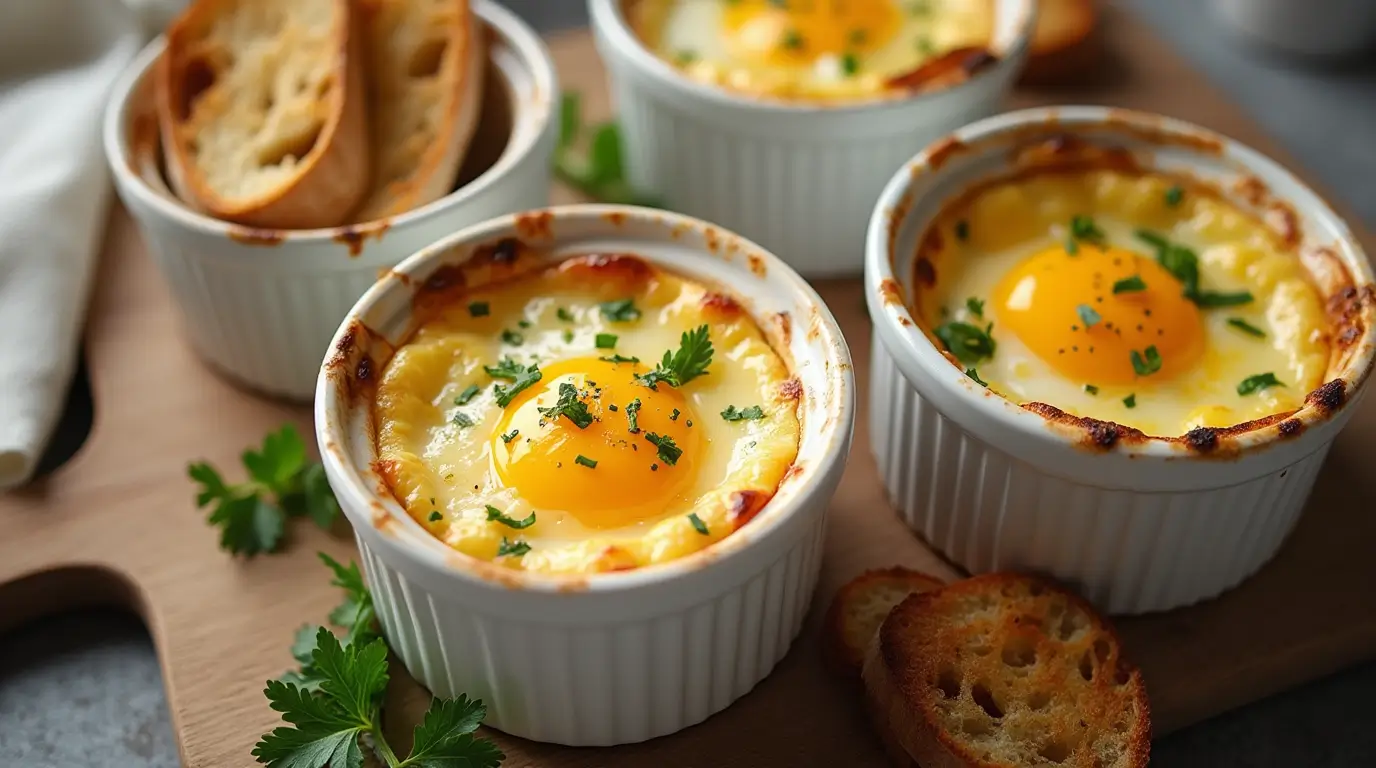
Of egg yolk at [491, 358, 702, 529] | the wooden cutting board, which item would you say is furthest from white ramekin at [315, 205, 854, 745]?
egg yolk at [491, 358, 702, 529]

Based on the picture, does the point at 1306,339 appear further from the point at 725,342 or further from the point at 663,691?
the point at 663,691

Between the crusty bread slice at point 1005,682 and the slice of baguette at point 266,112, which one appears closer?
the crusty bread slice at point 1005,682

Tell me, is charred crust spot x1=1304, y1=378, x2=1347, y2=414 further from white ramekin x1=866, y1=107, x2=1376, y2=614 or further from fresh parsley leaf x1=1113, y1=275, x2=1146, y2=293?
fresh parsley leaf x1=1113, y1=275, x2=1146, y2=293

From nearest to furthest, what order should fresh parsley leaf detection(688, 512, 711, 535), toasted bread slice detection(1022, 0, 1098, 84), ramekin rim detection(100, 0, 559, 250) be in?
fresh parsley leaf detection(688, 512, 711, 535) → ramekin rim detection(100, 0, 559, 250) → toasted bread slice detection(1022, 0, 1098, 84)

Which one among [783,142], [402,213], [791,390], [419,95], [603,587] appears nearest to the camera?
[603,587]

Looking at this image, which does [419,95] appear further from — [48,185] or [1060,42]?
[1060,42]

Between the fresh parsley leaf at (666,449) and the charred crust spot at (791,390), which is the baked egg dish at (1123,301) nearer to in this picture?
the charred crust spot at (791,390)

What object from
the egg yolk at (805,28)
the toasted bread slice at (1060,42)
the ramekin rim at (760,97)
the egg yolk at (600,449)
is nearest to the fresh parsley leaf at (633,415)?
the egg yolk at (600,449)

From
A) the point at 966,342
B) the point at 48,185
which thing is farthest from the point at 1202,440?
the point at 48,185
